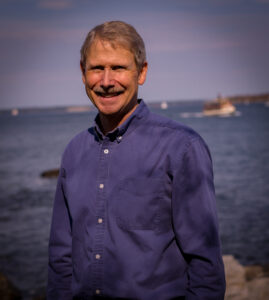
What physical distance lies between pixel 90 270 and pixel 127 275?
0.70ft

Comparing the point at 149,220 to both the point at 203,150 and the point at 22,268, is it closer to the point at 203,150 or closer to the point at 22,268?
the point at 203,150

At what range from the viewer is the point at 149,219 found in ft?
6.32

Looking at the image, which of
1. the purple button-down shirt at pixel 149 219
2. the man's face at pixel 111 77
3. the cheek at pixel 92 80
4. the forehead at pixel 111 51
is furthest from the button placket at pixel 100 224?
the forehead at pixel 111 51

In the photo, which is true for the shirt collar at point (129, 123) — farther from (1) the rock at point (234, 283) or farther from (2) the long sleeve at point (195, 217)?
(1) the rock at point (234, 283)

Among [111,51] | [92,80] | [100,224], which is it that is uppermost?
[111,51]

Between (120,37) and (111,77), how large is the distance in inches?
8.6

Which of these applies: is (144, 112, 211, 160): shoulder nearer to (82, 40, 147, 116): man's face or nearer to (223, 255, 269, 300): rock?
(82, 40, 147, 116): man's face

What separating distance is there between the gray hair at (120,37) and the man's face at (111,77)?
0.03 m

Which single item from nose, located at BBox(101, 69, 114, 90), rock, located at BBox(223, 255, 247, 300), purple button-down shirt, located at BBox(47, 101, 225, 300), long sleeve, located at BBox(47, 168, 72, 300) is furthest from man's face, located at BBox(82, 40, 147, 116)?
rock, located at BBox(223, 255, 247, 300)

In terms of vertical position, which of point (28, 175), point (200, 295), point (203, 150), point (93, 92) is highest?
point (93, 92)

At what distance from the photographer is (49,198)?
1975 cm

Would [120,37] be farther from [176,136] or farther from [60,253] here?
[60,253]

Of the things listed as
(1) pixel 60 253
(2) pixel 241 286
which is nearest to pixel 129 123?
(1) pixel 60 253

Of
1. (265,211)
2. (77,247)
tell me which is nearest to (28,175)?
(265,211)
